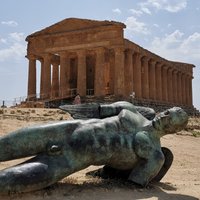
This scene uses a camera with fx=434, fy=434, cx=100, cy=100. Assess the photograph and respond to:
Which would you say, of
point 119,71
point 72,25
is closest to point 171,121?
point 119,71

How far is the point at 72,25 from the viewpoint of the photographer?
5688 centimetres

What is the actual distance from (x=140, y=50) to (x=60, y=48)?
10.8 m

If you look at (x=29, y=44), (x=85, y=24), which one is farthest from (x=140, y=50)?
(x=29, y=44)

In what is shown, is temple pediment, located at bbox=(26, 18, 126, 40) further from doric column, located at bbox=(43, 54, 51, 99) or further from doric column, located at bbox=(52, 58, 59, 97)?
doric column, located at bbox=(52, 58, 59, 97)

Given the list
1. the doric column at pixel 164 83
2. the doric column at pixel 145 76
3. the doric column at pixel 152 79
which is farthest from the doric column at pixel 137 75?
the doric column at pixel 164 83

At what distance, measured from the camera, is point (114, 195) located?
316 inches

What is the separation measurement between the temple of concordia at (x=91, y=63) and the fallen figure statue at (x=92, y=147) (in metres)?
41.1

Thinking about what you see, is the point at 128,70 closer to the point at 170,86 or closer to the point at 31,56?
the point at 31,56

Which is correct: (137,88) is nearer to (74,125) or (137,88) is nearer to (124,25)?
(124,25)

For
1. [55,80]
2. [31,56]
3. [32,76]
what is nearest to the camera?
[31,56]

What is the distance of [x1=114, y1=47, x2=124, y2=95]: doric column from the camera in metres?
53.4

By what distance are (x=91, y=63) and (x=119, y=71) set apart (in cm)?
973

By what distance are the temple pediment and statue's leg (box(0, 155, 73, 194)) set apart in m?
45.8

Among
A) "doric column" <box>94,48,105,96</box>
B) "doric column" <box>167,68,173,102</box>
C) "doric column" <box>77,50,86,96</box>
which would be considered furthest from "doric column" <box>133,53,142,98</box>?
"doric column" <box>167,68,173,102</box>
